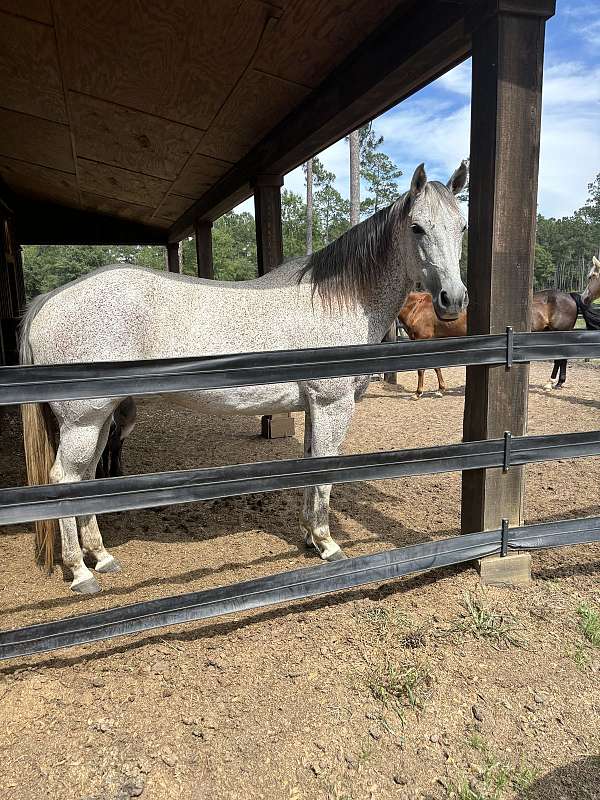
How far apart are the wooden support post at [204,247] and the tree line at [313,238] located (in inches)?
133

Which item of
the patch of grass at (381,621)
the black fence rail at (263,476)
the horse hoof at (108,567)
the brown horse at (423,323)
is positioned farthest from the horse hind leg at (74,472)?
the brown horse at (423,323)

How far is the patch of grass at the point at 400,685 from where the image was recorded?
175cm

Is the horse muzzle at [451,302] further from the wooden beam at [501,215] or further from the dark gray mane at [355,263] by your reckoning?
the dark gray mane at [355,263]

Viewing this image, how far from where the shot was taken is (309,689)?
182 centimetres

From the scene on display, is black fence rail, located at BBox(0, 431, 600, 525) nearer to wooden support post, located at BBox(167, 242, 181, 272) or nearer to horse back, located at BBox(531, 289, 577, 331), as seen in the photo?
horse back, located at BBox(531, 289, 577, 331)

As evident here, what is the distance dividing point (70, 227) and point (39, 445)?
25.2 ft

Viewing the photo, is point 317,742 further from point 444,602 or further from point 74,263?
point 74,263

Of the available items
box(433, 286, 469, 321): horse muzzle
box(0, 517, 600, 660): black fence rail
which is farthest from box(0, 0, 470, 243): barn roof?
box(0, 517, 600, 660): black fence rail

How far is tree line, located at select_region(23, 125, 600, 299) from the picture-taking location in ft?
93.5

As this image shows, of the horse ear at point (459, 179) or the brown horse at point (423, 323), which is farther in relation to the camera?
the brown horse at point (423, 323)

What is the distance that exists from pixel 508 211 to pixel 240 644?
7.31 feet

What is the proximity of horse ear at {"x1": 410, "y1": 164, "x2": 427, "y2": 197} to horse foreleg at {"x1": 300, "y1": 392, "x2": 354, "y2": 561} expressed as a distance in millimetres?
1051

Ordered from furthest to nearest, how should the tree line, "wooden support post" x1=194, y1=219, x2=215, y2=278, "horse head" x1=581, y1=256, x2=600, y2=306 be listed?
the tree line < "horse head" x1=581, y1=256, x2=600, y2=306 < "wooden support post" x1=194, y1=219, x2=215, y2=278

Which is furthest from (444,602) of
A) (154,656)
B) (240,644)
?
(154,656)
